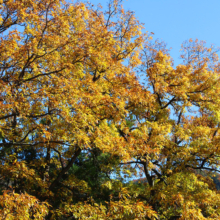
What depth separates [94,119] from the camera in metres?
6.62

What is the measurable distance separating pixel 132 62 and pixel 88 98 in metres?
4.64

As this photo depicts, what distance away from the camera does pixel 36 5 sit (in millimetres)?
6430

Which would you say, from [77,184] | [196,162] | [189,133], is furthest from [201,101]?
[77,184]

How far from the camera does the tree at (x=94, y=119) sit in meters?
6.16

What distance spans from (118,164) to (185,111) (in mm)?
4085

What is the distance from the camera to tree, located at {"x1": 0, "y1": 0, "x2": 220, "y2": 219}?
20.2 feet

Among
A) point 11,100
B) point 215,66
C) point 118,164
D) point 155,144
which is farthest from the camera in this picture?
point 215,66

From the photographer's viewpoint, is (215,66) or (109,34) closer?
(109,34)

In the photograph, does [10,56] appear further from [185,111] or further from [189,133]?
[185,111]

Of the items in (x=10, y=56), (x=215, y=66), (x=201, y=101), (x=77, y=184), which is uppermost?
(x=215, y=66)

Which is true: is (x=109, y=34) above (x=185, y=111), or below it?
above

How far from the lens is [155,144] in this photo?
25.6ft

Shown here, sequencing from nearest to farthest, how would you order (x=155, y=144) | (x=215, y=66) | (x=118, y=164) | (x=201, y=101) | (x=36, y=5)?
(x=36, y=5) → (x=155, y=144) → (x=118, y=164) → (x=201, y=101) → (x=215, y=66)

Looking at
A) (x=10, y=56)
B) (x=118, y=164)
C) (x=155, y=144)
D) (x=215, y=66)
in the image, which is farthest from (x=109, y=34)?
(x=215, y=66)
